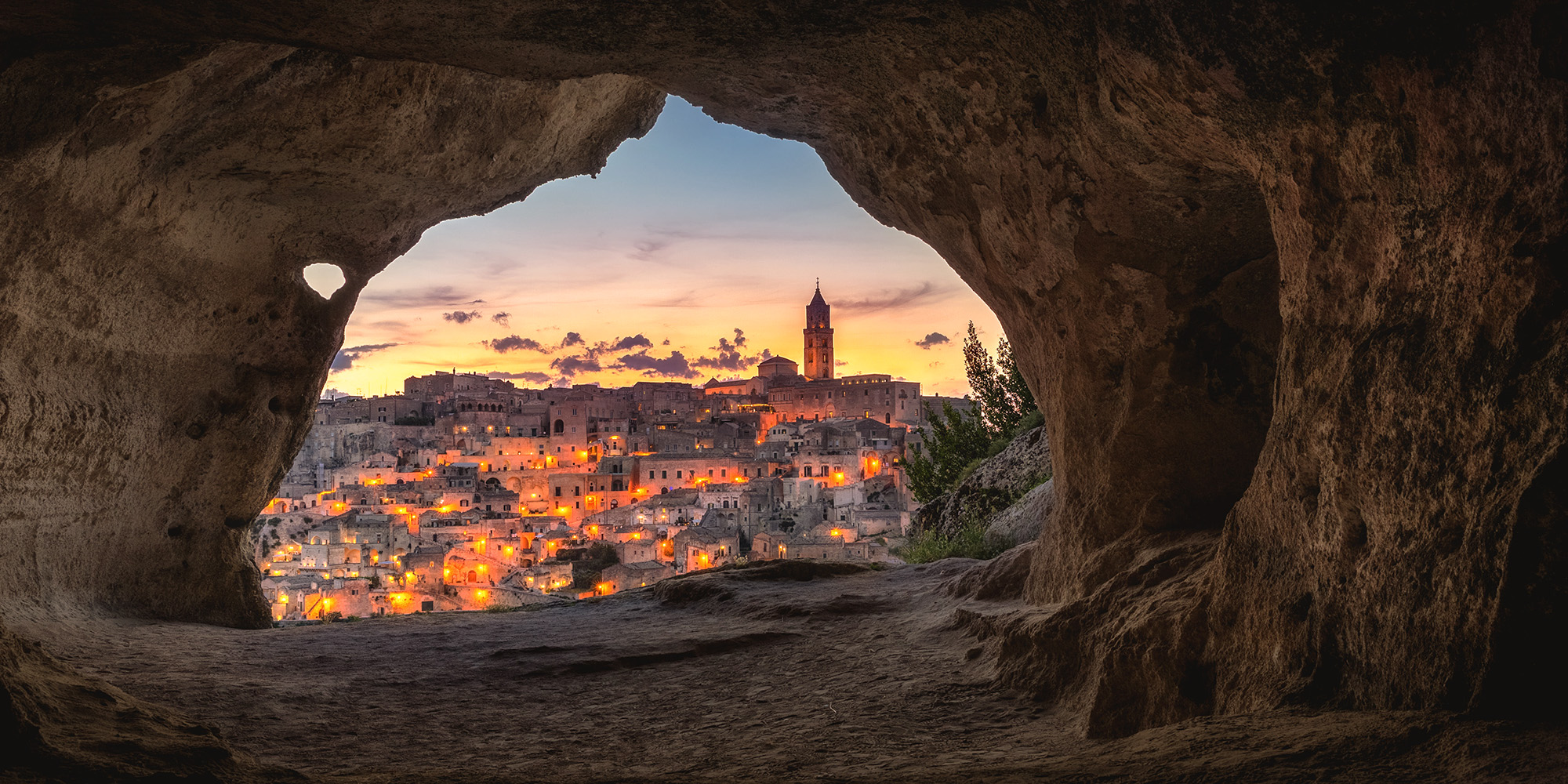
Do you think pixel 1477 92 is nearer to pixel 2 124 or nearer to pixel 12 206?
pixel 2 124

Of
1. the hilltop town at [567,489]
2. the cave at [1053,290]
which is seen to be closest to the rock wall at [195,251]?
the cave at [1053,290]

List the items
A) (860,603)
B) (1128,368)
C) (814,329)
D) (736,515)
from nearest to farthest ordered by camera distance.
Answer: (1128,368) < (860,603) < (736,515) < (814,329)

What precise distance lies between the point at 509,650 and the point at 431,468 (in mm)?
82767

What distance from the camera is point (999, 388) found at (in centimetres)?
2408

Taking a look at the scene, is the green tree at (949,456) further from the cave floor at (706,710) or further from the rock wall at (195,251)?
the rock wall at (195,251)

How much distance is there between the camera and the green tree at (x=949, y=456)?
22.0 meters

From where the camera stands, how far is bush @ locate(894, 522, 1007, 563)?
39.0ft

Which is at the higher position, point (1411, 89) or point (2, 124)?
point (2, 124)

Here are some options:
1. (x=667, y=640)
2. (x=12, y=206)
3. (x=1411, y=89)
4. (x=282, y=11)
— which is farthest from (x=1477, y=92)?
(x=12, y=206)

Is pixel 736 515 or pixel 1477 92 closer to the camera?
pixel 1477 92

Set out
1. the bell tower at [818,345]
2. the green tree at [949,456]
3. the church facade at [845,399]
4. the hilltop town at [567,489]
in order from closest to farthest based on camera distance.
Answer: the green tree at [949,456] → the hilltop town at [567,489] → the church facade at [845,399] → the bell tower at [818,345]

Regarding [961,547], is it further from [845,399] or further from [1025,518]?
[845,399]

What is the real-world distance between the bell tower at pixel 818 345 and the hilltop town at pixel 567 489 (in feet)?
69.9

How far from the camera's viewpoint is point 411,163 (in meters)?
8.35
